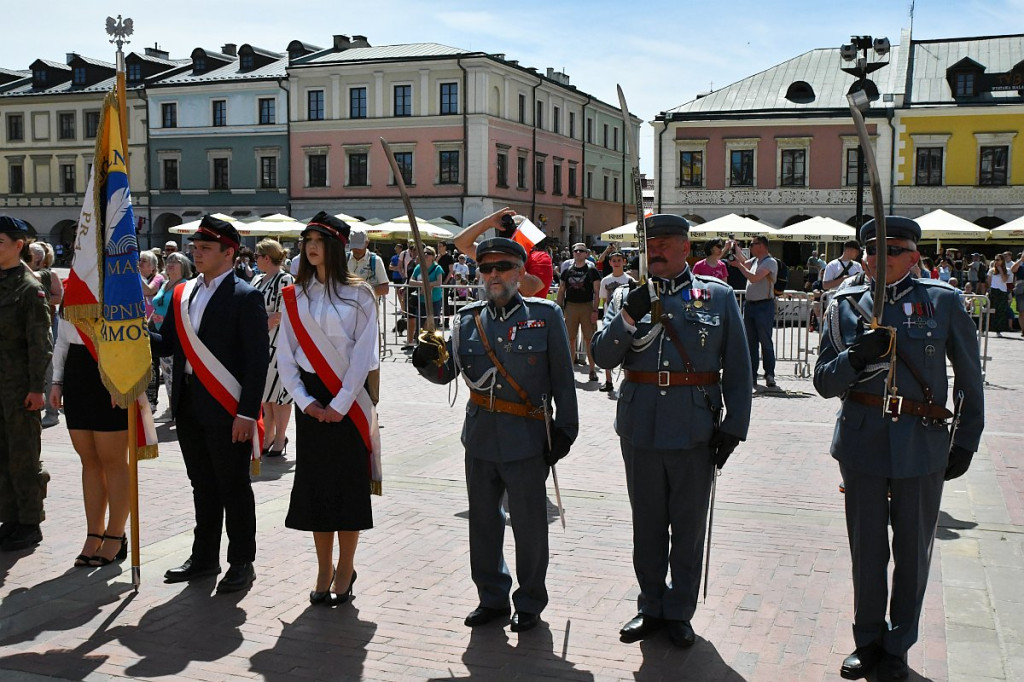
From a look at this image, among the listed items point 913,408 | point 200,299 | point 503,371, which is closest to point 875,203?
point 913,408

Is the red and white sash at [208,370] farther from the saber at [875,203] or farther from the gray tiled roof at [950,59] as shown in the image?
the gray tiled roof at [950,59]

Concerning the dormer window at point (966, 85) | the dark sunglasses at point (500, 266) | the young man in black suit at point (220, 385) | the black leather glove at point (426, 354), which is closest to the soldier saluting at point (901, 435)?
the dark sunglasses at point (500, 266)

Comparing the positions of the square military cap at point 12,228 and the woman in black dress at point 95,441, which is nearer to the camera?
the woman in black dress at point 95,441

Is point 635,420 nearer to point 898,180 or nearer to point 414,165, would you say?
point 898,180

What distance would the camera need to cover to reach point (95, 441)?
20.5ft

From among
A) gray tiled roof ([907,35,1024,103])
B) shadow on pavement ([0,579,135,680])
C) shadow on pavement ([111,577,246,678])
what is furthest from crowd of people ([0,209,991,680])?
gray tiled roof ([907,35,1024,103])

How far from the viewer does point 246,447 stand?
5961 millimetres

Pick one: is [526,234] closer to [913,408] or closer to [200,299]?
[200,299]

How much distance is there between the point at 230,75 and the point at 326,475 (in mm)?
54166

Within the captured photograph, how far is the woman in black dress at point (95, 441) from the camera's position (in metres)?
6.19

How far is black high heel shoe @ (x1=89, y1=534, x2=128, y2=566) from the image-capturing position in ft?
20.3

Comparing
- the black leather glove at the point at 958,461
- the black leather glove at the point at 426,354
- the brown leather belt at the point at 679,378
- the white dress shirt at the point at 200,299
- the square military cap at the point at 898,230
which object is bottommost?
the black leather glove at the point at 958,461

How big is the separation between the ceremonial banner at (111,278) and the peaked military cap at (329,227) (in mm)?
1102

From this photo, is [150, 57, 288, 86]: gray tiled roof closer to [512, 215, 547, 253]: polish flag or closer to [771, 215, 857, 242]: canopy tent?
[771, 215, 857, 242]: canopy tent
